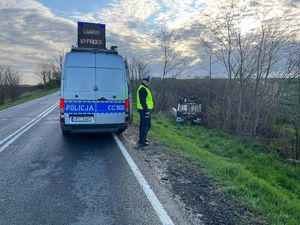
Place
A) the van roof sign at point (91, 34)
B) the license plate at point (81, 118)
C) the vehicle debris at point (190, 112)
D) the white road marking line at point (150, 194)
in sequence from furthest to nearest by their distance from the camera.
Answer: the vehicle debris at point (190, 112)
the van roof sign at point (91, 34)
the license plate at point (81, 118)
the white road marking line at point (150, 194)

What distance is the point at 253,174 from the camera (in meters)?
7.00

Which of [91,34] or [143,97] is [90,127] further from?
[91,34]

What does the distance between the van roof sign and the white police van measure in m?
8.72

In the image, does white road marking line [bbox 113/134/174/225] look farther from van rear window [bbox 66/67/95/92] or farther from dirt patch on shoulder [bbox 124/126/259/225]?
van rear window [bbox 66/67/95/92]

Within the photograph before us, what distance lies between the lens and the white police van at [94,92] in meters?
8.10

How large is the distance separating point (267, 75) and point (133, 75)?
879 inches

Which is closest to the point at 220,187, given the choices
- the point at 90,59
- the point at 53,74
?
the point at 90,59

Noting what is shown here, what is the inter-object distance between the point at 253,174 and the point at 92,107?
187 inches

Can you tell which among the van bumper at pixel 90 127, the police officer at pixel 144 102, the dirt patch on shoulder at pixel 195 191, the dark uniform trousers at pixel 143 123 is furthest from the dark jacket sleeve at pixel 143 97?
the dirt patch on shoulder at pixel 195 191

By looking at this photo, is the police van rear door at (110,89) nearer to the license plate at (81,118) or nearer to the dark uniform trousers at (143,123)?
the license plate at (81,118)

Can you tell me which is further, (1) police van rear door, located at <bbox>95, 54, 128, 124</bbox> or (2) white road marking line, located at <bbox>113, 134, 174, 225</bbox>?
(1) police van rear door, located at <bbox>95, 54, 128, 124</bbox>

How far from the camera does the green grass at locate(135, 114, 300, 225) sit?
14.0ft

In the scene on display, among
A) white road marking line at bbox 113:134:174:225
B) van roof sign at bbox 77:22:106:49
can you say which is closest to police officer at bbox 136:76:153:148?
white road marking line at bbox 113:134:174:225

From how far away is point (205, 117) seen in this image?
1670 cm
